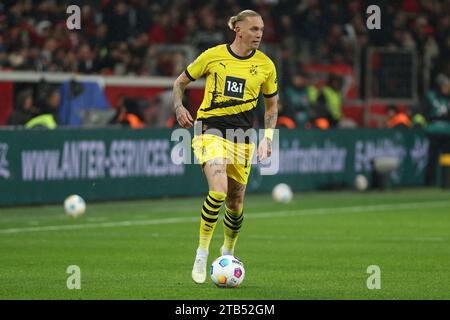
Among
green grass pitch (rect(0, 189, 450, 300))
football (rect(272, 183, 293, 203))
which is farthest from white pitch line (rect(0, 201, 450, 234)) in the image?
football (rect(272, 183, 293, 203))

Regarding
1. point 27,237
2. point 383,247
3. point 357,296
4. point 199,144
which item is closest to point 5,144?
point 27,237

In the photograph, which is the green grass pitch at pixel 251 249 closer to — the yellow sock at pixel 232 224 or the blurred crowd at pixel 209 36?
the yellow sock at pixel 232 224

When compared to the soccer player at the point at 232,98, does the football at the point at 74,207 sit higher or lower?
lower

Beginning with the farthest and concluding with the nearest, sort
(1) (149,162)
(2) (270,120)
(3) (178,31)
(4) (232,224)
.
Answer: (3) (178,31), (1) (149,162), (2) (270,120), (4) (232,224)

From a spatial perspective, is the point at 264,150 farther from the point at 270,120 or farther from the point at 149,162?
the point at 149,162

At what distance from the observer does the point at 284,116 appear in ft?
86.1

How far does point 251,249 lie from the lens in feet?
49.2

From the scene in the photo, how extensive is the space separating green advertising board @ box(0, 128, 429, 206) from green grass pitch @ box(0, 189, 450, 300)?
0.32 meters

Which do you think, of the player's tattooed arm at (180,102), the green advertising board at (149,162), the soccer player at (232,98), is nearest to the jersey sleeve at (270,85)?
the soccer player at (232,98)

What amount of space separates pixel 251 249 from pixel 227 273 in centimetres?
404

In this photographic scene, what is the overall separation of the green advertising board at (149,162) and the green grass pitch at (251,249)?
323 mm

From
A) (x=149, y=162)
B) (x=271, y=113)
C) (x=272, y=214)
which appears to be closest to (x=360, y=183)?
(x=149, y=162)

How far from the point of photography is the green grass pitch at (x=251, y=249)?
36.1 feet

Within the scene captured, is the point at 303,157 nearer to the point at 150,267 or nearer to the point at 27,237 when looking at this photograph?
the point at 27,237
